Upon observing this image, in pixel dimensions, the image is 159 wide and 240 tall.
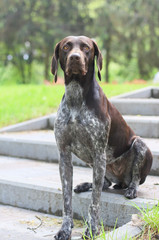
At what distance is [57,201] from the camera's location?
Result: 4047 millimetres

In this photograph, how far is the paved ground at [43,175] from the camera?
4.07 meters

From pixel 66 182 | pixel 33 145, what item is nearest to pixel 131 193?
pixel 66 182

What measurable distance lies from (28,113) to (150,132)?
105 inches

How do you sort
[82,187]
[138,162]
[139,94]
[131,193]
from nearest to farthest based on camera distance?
[131,193] < [138,162] < [82,187] < [139,94]

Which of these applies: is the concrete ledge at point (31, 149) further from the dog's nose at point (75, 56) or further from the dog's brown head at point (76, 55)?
the dog's nose at point (75, 56)

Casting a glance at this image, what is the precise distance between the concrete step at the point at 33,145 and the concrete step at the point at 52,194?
0.25 meters

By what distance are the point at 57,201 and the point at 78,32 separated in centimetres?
2072

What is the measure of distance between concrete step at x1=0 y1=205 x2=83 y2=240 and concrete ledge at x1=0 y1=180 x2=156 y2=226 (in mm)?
93

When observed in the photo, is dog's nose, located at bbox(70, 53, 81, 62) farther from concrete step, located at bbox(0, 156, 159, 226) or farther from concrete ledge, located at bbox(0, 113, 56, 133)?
concrete ledge, located at bbox(0, 113, 56, 133)

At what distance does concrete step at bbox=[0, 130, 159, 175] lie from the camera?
548 cm

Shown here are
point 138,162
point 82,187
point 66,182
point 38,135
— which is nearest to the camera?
point 66,182

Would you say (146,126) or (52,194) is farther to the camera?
(146,126)


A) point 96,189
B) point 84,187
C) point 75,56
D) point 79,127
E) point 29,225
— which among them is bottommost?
point 29,225

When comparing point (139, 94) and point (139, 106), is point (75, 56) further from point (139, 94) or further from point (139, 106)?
point (139, 94)
